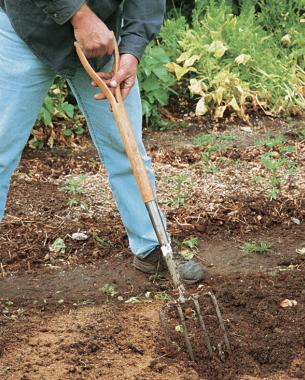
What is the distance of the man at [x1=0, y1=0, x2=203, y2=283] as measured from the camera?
341 centimetres

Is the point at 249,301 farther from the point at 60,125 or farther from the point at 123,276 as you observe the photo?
the point at 60,125

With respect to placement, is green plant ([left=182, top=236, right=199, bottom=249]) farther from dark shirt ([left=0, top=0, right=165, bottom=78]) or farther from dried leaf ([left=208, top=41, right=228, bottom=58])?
dried leaf ([left=208, top=41, right=228, bottom=58])

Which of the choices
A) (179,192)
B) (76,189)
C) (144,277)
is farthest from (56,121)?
(144,277)

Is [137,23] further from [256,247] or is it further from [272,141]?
[272,141]

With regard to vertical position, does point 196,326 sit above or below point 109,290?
above

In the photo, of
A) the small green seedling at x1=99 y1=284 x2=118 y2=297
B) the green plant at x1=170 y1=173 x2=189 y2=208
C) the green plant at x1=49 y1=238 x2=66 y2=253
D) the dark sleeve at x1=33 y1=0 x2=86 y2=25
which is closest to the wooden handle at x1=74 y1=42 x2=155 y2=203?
the dark sleeve at x1=33 y1=0 x2=86 y2=25

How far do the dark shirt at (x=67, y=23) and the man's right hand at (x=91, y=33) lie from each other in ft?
0.14

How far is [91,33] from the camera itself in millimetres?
3377

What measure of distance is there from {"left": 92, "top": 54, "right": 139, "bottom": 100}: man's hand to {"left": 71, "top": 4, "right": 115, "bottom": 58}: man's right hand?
142 mm

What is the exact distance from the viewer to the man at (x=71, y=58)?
11.2ft

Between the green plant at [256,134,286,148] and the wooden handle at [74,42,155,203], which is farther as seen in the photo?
the green plant at [256,134,286,148]

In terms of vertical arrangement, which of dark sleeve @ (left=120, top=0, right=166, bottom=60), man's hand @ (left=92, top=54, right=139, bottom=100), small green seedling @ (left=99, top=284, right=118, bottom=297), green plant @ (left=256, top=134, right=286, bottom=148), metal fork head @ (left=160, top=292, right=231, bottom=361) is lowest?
green plant @ (left=256, top=134, right=286, bottom=148)

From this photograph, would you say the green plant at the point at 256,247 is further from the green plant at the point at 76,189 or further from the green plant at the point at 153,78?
the green plant at the point at 153,78

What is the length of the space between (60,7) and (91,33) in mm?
171
